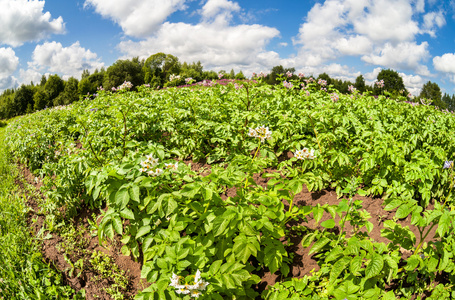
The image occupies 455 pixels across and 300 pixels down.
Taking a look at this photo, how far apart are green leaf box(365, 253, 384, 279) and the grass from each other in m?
2.40

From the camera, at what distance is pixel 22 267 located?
2580 millimetres

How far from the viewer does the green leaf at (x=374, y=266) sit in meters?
1.39

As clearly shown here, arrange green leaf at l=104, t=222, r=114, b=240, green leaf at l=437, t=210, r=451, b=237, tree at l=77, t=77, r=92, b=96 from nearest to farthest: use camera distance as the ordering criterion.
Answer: green leaf at l=437, t=210, r=451, b=237 → green leaf at l=104, t=222, r=114, b=240 → tree at l=77, t=77, r=92, b=96

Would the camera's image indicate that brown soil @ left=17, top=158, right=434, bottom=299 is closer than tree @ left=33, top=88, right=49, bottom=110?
Yes

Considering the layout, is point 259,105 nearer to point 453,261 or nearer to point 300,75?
point 300,75

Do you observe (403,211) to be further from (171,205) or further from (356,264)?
(171,205)

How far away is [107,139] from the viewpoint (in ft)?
10.7

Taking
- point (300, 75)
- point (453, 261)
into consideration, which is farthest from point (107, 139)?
point (300, 75)

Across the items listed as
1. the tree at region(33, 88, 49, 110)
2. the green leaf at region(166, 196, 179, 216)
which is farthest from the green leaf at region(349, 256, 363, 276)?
the tree at region(33, 88, 49, 110)

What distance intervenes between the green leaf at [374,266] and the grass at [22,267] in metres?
2.40

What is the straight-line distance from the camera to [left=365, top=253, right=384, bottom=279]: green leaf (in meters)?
1.39

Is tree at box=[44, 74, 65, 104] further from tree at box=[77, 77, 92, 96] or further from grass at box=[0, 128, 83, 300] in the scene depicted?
grass at box=[0, 128, 83, 300]

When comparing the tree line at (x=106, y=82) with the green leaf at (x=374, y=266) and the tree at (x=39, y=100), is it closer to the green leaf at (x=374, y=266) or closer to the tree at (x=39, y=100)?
the tree at (x=39, y=100)

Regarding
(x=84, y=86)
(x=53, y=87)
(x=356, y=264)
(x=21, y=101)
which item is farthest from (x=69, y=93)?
(x=356, y=264)
